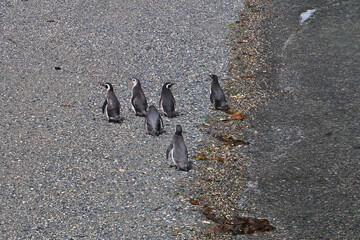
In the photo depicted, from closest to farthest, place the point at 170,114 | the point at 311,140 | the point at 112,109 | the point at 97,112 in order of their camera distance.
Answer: the point at 311,140 < the point at 112,109 < the point at 170,114 < the point at 97,112

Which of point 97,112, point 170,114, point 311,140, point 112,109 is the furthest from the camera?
point 97,112

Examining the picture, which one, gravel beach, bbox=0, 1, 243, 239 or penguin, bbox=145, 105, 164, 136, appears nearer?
gravel beach, bbox=0, 1, 243, 239

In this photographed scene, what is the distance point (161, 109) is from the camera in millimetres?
8969

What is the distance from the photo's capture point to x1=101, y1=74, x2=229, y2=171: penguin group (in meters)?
7.14

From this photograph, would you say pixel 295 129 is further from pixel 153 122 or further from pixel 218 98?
pixel 153 122

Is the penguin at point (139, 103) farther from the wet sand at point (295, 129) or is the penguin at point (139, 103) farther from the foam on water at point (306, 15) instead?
the foam on water at point (306, 15)

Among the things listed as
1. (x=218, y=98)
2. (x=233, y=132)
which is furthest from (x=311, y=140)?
(x=218, y=98)

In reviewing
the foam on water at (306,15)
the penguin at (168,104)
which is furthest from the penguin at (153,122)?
the foam on water at (306,15)

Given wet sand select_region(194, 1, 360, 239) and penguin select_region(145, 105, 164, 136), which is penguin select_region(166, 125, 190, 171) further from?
penguin select_region(145, 105, 164, 136)

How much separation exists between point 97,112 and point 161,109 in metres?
1.22

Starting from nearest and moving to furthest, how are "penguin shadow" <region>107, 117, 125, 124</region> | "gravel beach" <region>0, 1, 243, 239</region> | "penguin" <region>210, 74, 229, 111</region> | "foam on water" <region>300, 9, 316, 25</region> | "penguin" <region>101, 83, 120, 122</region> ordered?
"gravel beach" <region>0, 1, 243, 239</region> → "penguin" <region>101, 83, 120, 122</region> → "penguin shadow" <region>107, 117, 125, 124</region> → "penguin" <region>210, 74, 229, 111</region> → "foam on water" <region>300, 9, 316, 25</region>

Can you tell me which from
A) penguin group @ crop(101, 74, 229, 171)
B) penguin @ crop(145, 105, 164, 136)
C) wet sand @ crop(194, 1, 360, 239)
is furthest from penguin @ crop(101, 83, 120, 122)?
wet sand @ crop(194, 1, 360, 239)

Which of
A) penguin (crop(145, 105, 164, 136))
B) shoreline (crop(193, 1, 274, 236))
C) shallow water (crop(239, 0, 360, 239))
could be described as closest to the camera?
shallow water (crop(239, 0, 360, 239))

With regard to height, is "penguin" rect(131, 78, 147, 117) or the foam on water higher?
the foam on water
